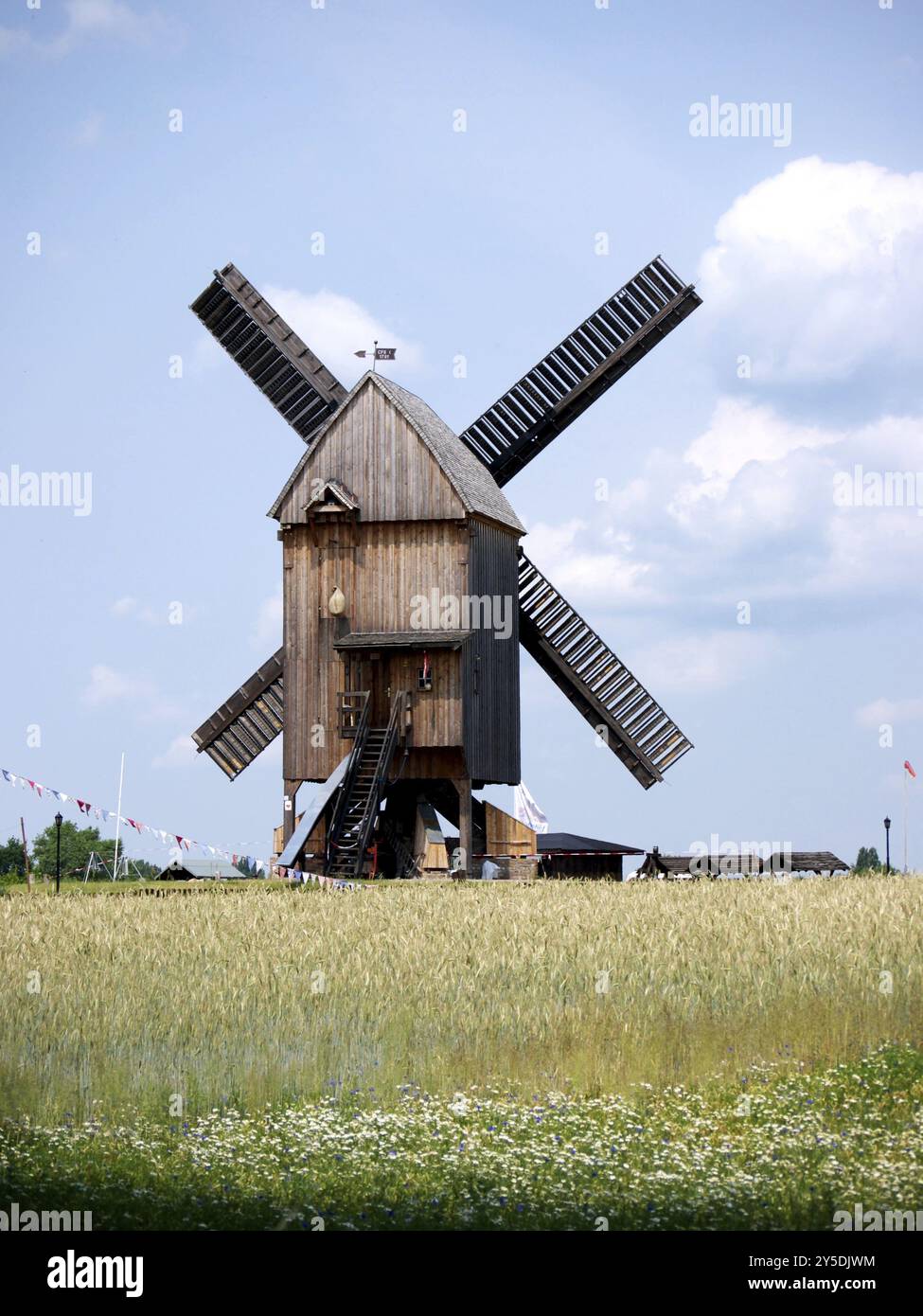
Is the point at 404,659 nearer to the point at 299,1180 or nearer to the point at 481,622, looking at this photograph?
the point at 481,622

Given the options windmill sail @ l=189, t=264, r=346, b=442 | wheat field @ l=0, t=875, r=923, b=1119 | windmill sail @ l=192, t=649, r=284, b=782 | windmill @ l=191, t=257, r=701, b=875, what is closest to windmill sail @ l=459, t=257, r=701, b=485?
windmill @ l=191, t=257, r=701, b=875

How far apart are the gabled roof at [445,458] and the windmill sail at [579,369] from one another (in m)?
1.11

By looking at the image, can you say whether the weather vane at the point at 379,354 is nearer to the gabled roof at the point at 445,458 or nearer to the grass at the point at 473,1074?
the gabled roof at the point at 445,458

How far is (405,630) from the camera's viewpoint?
34.3 m

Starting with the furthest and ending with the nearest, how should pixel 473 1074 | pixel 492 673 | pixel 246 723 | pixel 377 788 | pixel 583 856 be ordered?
pixel 583 856 < pixel 246 723 < pixel 492 673 < pixel 377 788 < pixel 473 1074

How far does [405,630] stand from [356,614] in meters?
1.16

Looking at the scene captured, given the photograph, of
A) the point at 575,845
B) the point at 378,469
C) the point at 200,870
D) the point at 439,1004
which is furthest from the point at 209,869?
the point at 439,1004

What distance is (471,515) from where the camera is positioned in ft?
112

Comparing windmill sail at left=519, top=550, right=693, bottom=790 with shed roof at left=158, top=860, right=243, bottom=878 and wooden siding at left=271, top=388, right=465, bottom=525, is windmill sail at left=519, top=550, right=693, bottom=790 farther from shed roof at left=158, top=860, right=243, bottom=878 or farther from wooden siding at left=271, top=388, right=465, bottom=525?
shed roof at left=158, top=860, right=243, bottom=878

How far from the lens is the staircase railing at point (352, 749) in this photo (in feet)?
111

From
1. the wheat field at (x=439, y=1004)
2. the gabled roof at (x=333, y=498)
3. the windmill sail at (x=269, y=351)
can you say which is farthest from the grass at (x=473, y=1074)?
the windmill sail at (x=269, y=351)

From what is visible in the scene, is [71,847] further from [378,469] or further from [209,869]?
[378,469]
